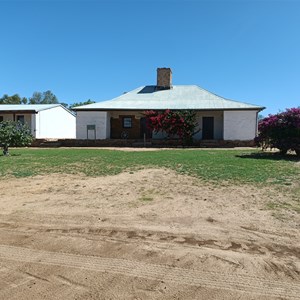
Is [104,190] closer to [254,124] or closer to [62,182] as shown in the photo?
[62,182]

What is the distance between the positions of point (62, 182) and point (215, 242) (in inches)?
190

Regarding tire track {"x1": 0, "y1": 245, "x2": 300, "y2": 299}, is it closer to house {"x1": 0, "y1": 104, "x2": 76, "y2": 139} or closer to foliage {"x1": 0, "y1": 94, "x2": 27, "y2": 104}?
house {"x1": 0, "y1": 104, "x2": 76, "y2": 139}

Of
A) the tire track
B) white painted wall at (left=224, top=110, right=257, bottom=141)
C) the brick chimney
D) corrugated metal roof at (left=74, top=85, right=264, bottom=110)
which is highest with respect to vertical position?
the brick chimney

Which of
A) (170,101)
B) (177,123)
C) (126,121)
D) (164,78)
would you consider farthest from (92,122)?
(164,78)

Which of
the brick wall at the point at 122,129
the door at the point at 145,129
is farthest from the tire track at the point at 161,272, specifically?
the brick wall at the point at 122,129

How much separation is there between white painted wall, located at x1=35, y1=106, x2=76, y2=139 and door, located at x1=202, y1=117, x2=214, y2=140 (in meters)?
14.2

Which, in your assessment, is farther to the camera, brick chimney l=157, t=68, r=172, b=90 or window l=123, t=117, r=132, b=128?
brick chimney l=157, t=68, r=172, b=90

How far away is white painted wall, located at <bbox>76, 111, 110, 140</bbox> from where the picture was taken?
79.6 ft

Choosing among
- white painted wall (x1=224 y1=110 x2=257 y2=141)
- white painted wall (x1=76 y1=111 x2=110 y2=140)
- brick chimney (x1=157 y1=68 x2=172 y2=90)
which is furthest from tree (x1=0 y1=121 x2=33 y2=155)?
brick chimney (x1=157 y1=68 x2=172 y2=90)

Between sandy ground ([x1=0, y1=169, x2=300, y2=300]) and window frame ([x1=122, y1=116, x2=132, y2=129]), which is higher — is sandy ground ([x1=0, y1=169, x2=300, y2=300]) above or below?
below

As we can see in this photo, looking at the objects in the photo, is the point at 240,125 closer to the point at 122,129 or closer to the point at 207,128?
the point at 207,128

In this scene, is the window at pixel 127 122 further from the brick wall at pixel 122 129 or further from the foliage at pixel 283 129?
the foliage at pixel 283 129

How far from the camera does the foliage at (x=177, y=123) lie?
22422 millimetres

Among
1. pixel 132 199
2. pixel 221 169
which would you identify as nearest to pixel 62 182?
A: pixel 132 199
